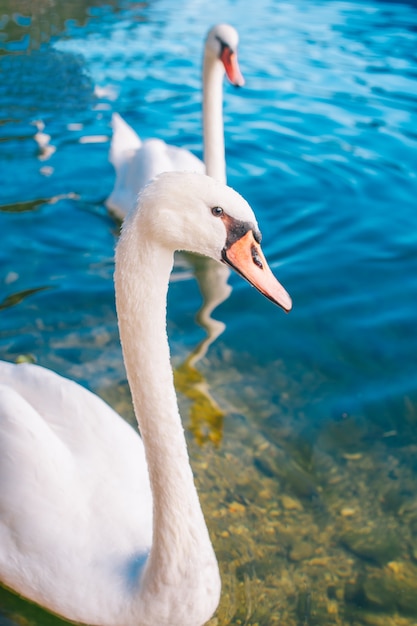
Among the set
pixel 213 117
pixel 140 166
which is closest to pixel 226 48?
pixel 213 117

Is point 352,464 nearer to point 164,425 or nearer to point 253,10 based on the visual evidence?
point 164,425

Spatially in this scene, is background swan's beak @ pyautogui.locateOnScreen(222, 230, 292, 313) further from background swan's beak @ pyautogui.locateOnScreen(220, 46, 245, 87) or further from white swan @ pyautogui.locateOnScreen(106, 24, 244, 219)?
background swan's beak @ pyautogui.locateOnScreen(220, 46, 245, 87)

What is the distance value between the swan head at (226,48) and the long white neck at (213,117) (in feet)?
0.19

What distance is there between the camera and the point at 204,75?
22.8 feet

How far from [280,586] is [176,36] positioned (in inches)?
469

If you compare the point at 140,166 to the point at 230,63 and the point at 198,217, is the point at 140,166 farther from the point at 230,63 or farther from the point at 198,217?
the point at 198,217

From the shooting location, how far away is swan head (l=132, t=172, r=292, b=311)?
262cm

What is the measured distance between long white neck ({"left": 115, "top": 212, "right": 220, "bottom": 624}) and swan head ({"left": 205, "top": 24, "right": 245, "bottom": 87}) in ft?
14.3

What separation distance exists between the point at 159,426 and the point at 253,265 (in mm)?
694

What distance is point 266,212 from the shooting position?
739cm

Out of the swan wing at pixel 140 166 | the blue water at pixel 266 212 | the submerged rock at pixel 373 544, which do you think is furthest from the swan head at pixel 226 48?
the submerged rock at pixel 373 544

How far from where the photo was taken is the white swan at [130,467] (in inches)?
106

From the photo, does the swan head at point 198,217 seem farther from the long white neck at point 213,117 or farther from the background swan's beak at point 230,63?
the background swan's beak at point 230,63

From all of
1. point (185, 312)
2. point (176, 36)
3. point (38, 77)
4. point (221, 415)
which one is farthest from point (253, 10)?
point (221, 415)
